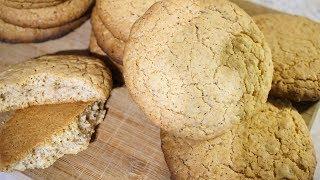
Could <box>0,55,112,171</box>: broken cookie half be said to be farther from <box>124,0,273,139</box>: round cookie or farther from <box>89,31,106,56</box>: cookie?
<box>124,0,273,139</box>: round cookie

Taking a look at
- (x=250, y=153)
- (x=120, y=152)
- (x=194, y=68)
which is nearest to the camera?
(x=194, y=68)

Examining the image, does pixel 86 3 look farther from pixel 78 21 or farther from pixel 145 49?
pixel 145 49

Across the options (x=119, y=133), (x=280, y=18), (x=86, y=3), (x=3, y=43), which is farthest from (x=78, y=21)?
(x=280, y=18)

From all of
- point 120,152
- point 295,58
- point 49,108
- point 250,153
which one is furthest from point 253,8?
point 49,108

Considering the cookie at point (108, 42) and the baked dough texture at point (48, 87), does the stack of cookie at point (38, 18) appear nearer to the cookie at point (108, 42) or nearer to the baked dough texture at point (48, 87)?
the cookie at point (108, 42)

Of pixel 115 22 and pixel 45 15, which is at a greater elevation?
pixel 115 22

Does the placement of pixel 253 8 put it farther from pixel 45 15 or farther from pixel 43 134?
pixel 43 134
